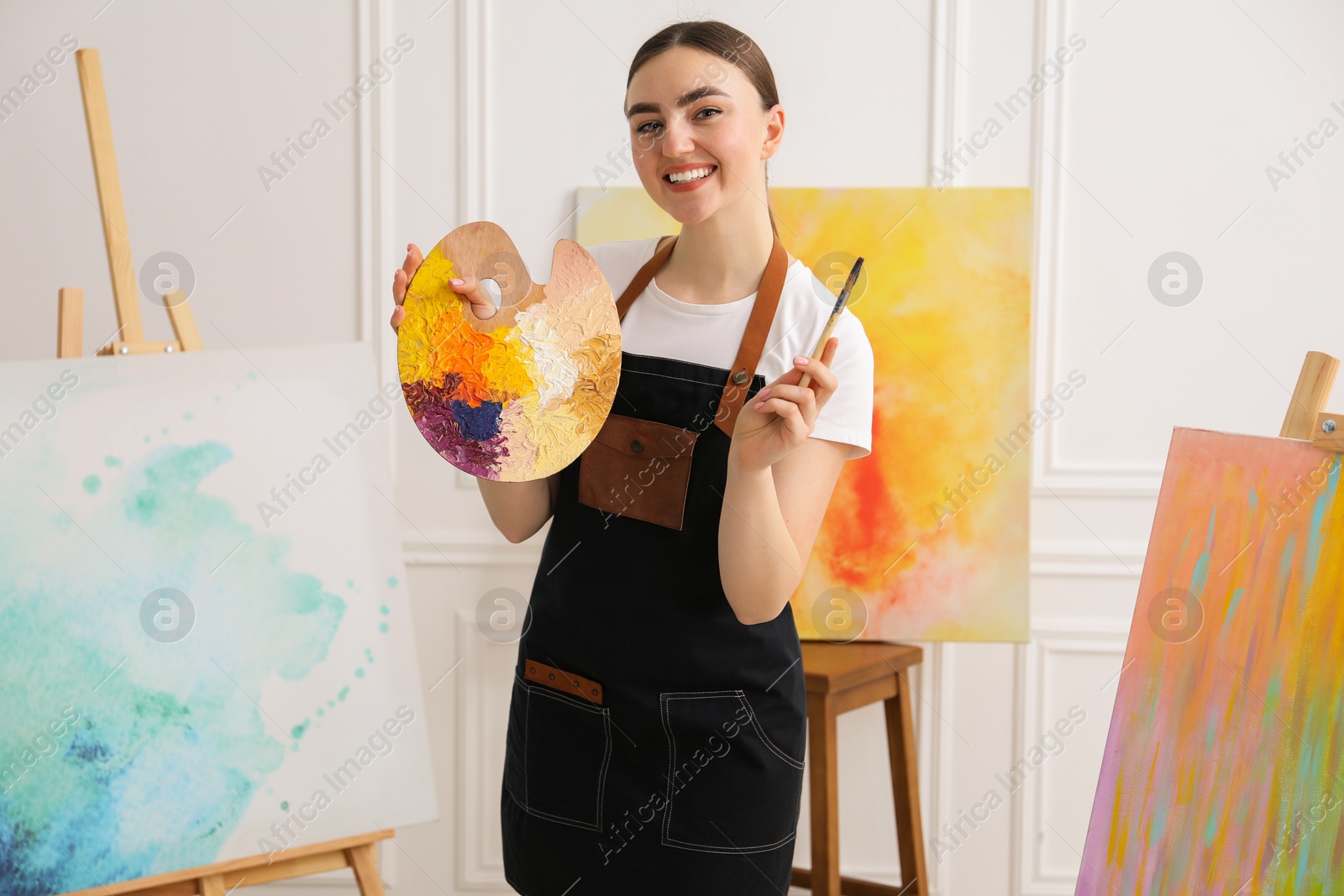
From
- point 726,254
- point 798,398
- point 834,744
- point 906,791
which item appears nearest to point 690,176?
A: point 726,254

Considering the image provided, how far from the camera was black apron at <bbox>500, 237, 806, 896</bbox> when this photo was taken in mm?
1219

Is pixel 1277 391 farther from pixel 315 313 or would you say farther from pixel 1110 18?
pixel 315 313

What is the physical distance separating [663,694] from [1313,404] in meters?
0.91

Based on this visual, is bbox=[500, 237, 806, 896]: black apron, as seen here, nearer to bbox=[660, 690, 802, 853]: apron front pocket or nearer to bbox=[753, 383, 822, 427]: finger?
bbox=[660, 690, 802, 853]: apron front pocket

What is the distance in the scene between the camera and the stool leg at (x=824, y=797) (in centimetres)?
184

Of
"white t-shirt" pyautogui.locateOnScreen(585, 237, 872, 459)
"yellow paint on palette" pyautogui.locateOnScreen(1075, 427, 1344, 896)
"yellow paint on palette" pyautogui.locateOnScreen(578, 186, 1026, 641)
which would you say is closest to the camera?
"yellow paint on palette" pyautogui.locateOnScreen(1075, 427, 1344, 896)

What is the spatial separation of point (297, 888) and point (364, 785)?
1011mm

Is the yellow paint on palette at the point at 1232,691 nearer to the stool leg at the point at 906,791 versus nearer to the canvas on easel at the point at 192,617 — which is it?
the stool leg at the point at 906,791

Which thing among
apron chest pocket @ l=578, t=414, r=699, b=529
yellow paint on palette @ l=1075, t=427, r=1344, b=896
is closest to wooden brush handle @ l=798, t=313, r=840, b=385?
apron chest pocket @ l=578, t=414, r=699, b=529

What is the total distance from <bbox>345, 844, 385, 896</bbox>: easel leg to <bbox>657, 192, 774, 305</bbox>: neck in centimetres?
106

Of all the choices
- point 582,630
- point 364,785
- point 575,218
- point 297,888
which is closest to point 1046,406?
point 575,218

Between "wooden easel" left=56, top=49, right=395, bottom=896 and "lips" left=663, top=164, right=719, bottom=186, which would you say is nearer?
"lips" left=663, top=164, right=719, bottom=186

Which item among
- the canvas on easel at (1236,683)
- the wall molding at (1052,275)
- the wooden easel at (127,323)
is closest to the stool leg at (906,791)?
the wall molding at (1052,275)

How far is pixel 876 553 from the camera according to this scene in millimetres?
2004
